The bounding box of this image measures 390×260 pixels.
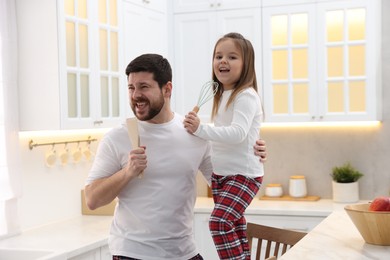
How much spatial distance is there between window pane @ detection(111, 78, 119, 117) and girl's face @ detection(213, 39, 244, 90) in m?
1.57

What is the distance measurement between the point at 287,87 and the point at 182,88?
75cm

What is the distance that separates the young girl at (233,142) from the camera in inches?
106

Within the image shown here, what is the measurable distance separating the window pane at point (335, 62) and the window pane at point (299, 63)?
161mm

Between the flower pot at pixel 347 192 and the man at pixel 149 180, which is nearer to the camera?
the man at pixel 149 180

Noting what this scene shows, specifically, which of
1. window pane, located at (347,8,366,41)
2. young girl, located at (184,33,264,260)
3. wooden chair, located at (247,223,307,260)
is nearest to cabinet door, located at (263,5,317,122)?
window pane, located at (347,8,366,41)

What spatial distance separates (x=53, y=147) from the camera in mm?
4344

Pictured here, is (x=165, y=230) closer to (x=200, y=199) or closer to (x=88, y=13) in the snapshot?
(x=88, y=13)

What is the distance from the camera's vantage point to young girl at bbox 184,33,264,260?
8.83ft

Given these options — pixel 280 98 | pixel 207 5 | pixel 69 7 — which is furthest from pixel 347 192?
pixel 69 7

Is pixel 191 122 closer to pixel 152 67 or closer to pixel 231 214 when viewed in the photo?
pixel 152 67

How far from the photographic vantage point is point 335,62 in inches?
183

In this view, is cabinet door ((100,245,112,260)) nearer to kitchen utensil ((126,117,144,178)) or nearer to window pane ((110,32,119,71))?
window pane ((110,32,119,71))

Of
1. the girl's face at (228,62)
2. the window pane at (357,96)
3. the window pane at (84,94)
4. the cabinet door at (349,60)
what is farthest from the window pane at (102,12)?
the window pane at (357,96)

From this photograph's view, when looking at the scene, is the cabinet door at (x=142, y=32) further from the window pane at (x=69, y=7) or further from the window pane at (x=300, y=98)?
the window pane at (x=300, y=98)
